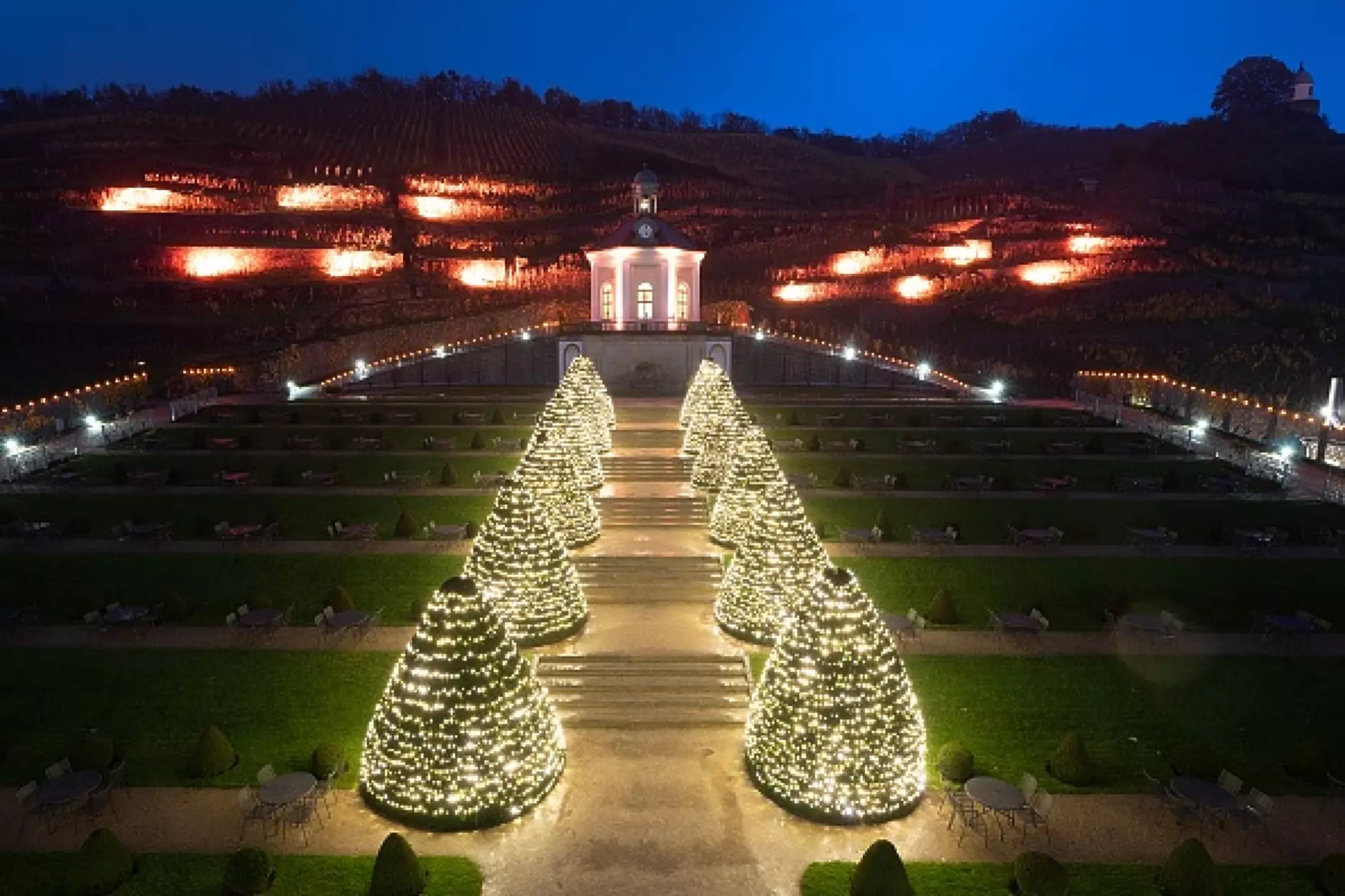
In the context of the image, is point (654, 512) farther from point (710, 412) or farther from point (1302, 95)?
point (1302, 95)

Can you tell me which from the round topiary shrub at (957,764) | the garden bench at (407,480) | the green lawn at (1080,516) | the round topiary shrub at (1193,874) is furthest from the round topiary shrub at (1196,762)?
the garden bench at (407,480)

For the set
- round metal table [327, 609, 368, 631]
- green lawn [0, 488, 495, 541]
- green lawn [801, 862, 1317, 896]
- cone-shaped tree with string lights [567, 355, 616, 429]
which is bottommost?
green lawn [801, 862, 1317, 896]

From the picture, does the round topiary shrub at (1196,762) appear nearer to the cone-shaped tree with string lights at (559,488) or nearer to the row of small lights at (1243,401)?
the cone-shaped tree with string lights at (559,488)

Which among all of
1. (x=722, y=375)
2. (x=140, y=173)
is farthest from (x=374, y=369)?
(x=140, y=173)

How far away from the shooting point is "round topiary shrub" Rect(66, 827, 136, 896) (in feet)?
38.4

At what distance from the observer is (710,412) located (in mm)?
33250

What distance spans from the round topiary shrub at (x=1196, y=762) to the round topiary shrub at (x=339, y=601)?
16.8 m

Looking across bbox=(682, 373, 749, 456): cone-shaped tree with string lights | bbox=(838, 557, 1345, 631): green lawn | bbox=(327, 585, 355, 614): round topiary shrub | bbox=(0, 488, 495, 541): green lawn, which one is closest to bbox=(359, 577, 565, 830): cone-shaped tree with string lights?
bbox=(327, 585, 355, 614): round topiary shrub

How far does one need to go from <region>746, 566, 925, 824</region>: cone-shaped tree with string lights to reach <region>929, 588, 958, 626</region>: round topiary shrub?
777cm

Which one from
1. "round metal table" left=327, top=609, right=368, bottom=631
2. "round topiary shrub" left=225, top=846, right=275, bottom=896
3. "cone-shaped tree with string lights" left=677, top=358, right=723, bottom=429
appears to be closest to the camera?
"round topiary shrub" left=225, top=846, right=275, bottom=896

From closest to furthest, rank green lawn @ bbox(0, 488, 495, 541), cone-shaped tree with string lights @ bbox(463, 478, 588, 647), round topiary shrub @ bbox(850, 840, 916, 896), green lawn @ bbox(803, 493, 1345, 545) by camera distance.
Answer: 1. round topiary shrub @ bbox(850, 840, 916, 896)
2. cone-shaped tree with string lights @ bbox(463, 478, 588, 647)
3. green lawn @ bbox(803, 493, 1345, 545)
4. green lawn @ bbox(0, 488, 495, 541)

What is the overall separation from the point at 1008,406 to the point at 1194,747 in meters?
38.2

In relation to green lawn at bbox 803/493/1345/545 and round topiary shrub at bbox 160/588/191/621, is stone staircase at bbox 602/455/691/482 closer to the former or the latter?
green lawn at bbox 803/493/1345/545

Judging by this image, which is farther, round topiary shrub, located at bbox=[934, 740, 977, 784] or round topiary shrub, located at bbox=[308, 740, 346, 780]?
round topiary shrub, located at bbox=[934, 740, 977, 784]
